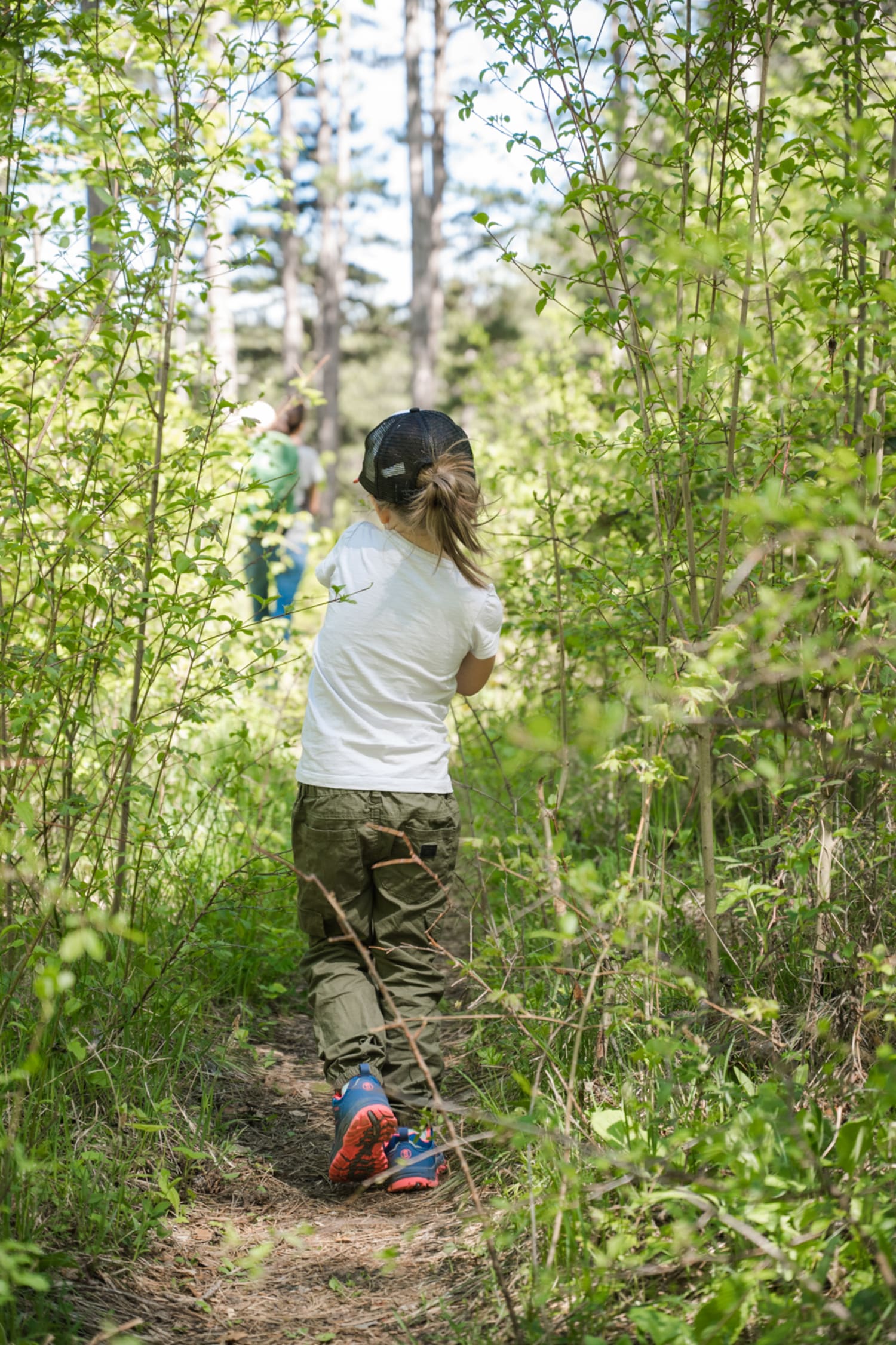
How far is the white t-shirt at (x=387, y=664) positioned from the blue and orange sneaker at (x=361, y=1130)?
2.31 feet

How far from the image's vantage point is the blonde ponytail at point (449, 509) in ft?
8.44

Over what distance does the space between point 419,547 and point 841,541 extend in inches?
56.5

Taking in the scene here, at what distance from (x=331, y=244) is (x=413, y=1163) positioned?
1903 cm

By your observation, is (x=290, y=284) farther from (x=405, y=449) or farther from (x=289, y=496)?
(x=405, y=449)

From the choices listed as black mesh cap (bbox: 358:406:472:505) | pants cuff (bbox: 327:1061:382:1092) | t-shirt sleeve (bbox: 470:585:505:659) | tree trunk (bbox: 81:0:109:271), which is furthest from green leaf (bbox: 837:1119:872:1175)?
tree trunk (bbox: 81:0:109:271)

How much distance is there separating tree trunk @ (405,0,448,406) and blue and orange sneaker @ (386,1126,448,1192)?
42.9ft

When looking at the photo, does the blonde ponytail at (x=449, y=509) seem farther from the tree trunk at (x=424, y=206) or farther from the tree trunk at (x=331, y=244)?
the tree trunk at (x=331, y=244)

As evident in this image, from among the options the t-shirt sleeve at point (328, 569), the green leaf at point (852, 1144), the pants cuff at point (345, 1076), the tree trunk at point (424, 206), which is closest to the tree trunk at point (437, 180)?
the tree trunk at point (424, 206)

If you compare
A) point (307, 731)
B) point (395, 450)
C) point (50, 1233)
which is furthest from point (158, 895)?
point (395, 450)

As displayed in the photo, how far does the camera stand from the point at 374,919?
2.73 metres

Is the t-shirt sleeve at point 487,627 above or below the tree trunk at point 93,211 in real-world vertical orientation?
below

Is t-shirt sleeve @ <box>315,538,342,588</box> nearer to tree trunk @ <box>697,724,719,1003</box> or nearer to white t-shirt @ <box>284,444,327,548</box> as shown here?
tree trunk @ <box>697,724,719,1003</box>

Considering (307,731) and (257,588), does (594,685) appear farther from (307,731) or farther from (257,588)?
(257,588)

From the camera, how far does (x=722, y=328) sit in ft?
6.01
